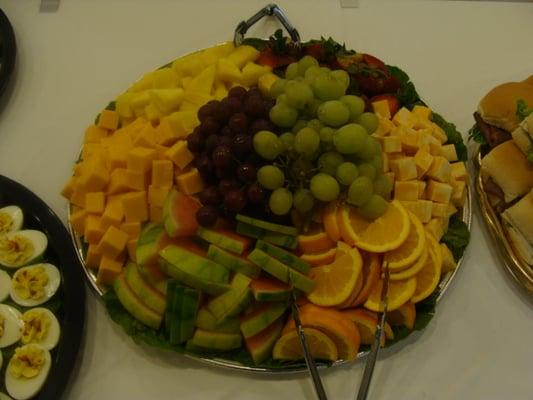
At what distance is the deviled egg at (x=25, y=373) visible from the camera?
0.97 meters

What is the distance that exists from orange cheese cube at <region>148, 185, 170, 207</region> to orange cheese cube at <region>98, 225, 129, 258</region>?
0.09 m

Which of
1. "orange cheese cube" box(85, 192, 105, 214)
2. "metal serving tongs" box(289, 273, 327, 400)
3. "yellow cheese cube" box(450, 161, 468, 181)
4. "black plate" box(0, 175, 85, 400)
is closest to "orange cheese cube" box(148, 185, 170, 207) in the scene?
"orange cheese cube" box(85, 192, 105, 214)

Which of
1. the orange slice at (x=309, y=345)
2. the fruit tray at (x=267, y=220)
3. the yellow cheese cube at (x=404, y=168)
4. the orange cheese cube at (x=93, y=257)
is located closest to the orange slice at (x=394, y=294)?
the fruit tray at (x=267, y=220)

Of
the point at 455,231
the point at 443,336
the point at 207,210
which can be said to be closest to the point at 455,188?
the point at 455,231

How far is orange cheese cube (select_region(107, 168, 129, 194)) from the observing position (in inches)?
42.7

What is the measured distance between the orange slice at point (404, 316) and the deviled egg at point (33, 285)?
0.70 metres

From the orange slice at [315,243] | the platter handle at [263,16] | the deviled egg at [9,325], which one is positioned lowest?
the deviled egg at [9,325]

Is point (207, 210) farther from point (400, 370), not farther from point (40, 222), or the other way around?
point (400, 370)

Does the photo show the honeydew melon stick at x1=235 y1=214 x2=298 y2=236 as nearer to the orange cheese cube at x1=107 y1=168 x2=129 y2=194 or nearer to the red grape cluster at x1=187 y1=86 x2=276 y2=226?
the red grape cluster at x1=187 y1=86 x2=276 y2=226

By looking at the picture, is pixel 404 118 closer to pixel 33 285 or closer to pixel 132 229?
pixel 132 229

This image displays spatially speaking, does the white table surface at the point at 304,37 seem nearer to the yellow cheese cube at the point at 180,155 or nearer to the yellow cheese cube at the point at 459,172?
the yellow cheese cube at the point at 459,172

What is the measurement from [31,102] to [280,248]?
88 cm

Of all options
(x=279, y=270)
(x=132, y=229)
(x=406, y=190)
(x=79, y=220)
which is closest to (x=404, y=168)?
(x=406, y=190)

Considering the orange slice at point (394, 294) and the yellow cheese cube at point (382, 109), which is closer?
the orange slice at point (394, 294)
